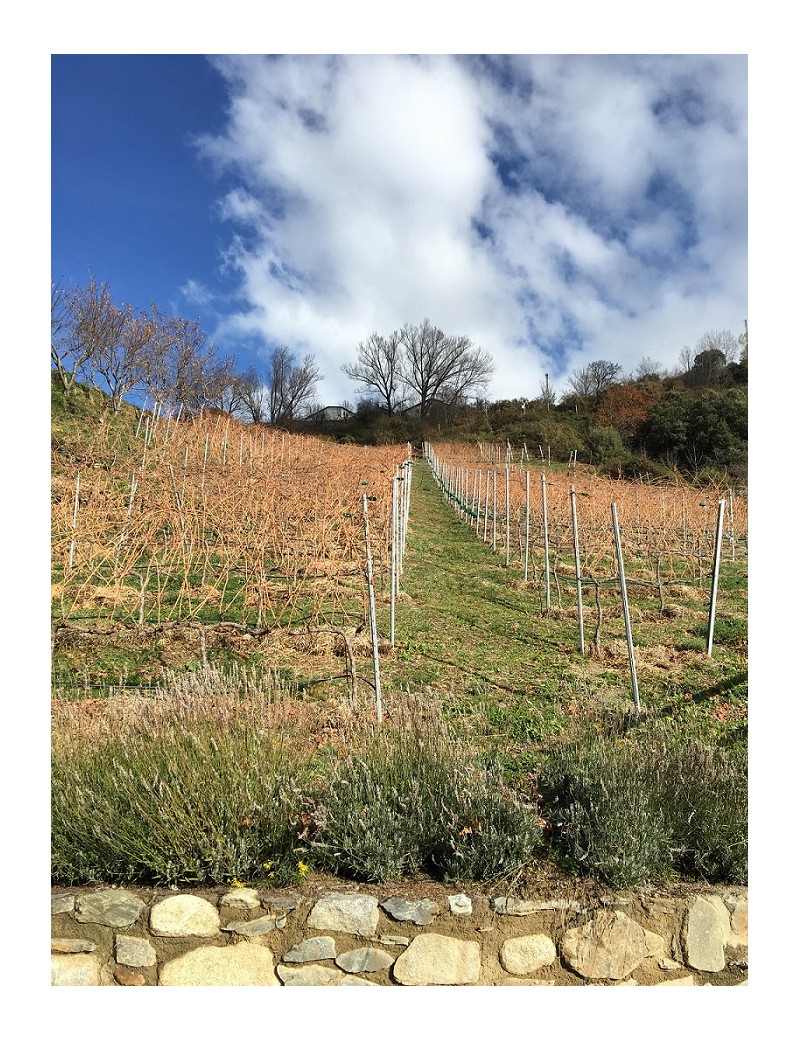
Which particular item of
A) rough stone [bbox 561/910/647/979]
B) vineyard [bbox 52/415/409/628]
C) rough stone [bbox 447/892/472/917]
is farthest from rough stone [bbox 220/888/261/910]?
vineyard [bbox 52/415/409/628]

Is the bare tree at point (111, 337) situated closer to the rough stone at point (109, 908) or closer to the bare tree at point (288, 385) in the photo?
the bare tree at point (288, 385)

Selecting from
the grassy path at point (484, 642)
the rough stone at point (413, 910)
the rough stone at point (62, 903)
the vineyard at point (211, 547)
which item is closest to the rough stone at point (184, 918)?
the rough stone at point (62, 903)

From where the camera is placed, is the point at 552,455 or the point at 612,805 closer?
the point at 612,805

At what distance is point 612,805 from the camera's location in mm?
2068

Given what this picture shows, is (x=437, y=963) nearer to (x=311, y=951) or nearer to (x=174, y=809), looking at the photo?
(x=311, y=951)

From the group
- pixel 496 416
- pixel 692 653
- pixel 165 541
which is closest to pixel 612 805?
pixel 692 653

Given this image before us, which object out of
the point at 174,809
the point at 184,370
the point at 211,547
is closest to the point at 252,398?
the point at 184,370

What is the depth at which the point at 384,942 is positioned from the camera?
1.77m

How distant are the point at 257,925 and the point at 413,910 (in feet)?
1.59

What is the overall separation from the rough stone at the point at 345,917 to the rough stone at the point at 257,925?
0.09 m

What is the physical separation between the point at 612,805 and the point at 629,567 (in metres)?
8.81

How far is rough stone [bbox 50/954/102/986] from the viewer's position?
1784mm

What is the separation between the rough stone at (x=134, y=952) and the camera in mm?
1770
